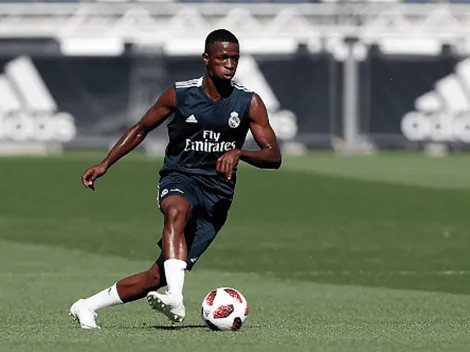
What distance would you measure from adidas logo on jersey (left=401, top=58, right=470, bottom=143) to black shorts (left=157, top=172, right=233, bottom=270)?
36091mm

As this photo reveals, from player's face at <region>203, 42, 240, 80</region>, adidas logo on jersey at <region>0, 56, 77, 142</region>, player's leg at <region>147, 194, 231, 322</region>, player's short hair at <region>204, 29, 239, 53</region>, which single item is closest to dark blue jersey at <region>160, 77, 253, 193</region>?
player's leg at <region>147, 194, 231, 322</region>

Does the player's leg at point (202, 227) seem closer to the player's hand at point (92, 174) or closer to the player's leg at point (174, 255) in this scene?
the player's leg at point (174, 255)

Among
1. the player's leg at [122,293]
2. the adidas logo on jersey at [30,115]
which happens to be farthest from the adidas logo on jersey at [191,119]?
the adidas logo on jersey at [30,115]

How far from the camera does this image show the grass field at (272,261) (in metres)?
9.89

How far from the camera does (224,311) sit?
33.2 feet

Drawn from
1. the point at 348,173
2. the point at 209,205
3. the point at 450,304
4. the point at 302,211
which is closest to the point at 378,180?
the point at 348,173

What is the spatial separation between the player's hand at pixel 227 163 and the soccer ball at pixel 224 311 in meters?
0.89

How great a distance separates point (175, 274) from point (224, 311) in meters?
0.52

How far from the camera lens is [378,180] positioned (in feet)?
106

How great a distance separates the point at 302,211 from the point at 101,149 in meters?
22.3

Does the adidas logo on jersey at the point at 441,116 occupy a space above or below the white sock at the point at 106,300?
above

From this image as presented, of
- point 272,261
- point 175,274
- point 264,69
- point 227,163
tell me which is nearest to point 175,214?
point 175,274

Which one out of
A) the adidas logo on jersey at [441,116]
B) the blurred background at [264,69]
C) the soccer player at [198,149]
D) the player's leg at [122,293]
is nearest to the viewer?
the soccer player at [198,149]

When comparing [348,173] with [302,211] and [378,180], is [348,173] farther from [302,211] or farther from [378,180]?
[302,211]
